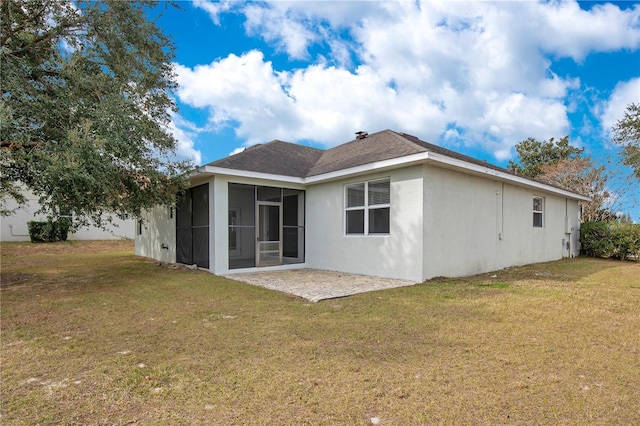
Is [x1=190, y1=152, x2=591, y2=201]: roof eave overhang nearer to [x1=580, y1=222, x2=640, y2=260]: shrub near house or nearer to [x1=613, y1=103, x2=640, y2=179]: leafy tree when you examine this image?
[x1=580, y1=222, x2=640, y2=260]: shrub near house

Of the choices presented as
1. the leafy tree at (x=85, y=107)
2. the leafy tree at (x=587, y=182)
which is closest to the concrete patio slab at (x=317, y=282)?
the leafy tree at (x=85, y=107)

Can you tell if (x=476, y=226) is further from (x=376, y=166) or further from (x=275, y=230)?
(x=275, y=230)

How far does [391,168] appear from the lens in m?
8.39

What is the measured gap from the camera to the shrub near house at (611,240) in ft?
43.6

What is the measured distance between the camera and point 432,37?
31.3 ft

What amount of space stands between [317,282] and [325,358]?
15.4 feet

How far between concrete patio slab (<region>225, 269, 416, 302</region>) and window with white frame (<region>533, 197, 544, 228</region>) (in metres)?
7.07

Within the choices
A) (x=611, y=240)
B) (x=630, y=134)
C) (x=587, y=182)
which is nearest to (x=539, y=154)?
(x=587, y=182)

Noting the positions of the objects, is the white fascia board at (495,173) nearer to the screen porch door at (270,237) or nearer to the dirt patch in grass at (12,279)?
the screen porch door at (270,237)

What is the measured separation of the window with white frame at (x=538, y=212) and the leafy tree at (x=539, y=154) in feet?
52.7

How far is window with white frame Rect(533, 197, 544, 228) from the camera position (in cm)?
1200

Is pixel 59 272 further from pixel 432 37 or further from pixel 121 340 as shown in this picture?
pixel 432 37

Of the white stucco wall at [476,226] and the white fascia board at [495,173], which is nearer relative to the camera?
the white fascia board at [495,173]

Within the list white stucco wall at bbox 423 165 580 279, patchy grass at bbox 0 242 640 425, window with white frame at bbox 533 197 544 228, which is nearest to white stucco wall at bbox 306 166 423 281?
white stucco wall at bbox 423 165 580 279
